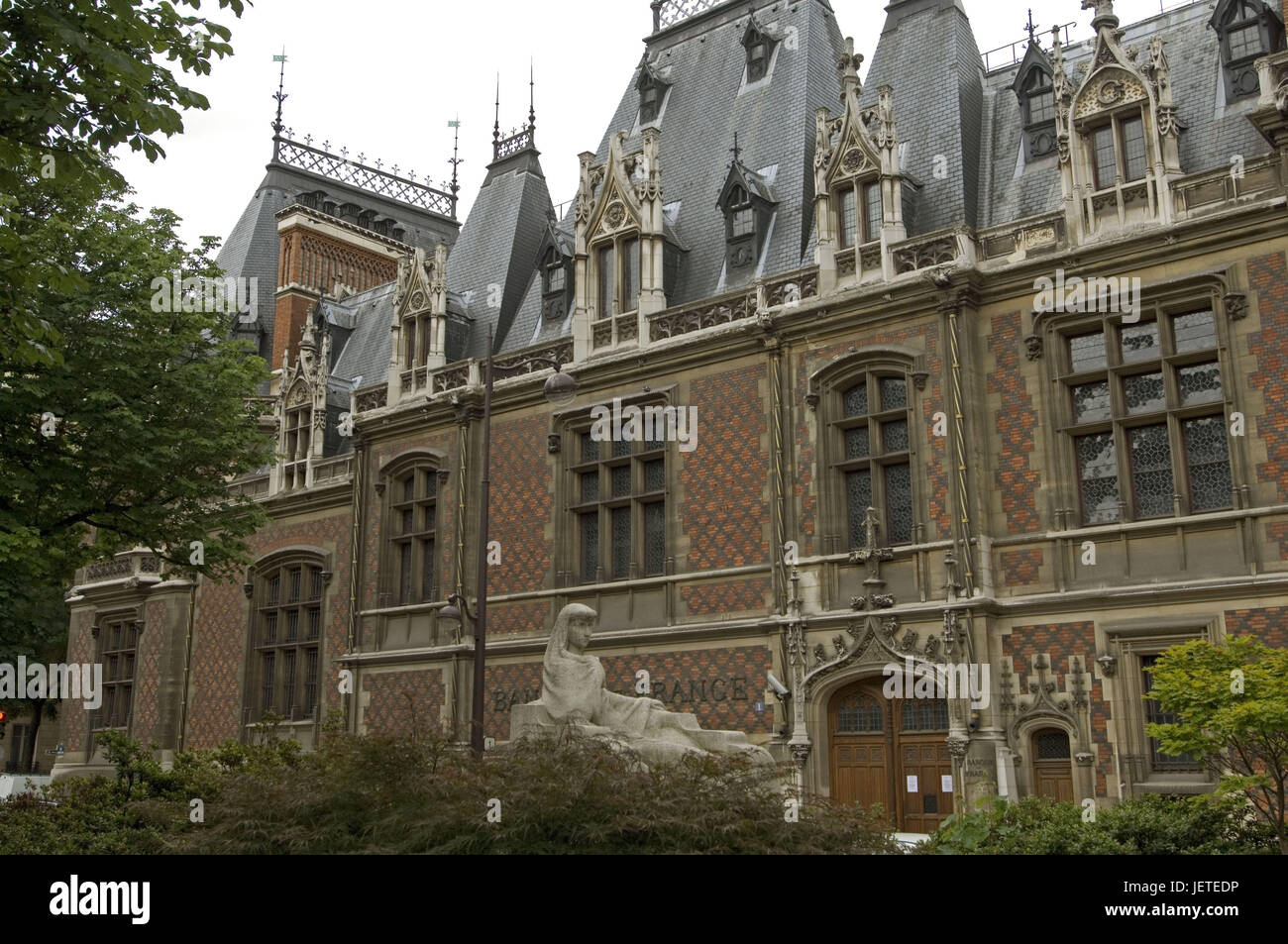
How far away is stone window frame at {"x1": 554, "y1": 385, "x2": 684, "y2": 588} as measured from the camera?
79.3 feet

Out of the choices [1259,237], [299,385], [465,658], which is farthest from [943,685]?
[299,385]

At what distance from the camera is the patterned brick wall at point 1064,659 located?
18.5 meters

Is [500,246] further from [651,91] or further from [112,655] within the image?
[112,655]

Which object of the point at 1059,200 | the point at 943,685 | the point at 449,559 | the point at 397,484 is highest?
the point at 1059,200

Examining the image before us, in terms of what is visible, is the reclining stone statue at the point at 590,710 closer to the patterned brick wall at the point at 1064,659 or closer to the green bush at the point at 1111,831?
the green bush at the point at 1111,831

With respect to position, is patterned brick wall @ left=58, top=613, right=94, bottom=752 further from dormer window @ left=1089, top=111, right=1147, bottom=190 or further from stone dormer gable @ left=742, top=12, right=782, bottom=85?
dormer window @ left=1089, top=111, right=1147, bottom=190

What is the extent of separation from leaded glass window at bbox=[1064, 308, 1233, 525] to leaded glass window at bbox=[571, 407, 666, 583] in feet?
26.3

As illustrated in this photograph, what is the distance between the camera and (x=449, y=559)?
27.4m

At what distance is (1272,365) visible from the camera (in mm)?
18109

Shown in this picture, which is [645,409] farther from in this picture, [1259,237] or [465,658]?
[1259,237]

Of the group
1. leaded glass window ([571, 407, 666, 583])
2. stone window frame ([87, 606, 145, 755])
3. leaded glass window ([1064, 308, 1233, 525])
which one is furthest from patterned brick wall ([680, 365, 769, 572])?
stone window frame ([87, 606, 145, 755])

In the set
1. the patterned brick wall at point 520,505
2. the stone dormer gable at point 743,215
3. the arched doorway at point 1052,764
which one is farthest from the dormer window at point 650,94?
the arched doorway at point 1052,764

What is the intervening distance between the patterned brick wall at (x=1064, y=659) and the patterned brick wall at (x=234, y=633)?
1668 centimetres
